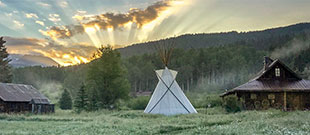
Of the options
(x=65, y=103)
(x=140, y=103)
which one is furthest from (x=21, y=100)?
(x=140, y=103)

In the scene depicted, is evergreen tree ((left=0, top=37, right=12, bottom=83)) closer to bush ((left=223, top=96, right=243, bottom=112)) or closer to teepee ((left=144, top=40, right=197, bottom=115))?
teepee ((left=144, top=40, right=197, bottom=115))

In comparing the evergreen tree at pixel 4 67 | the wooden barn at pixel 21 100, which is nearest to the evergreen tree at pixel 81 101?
the wooden barn at pixel 21 100

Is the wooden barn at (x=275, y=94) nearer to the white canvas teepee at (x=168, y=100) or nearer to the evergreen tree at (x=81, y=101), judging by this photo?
the white canvas teepee at (x=168, y=100)

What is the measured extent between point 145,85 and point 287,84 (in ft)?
206

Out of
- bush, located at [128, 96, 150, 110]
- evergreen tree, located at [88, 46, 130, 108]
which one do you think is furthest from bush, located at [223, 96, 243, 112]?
bush, located at [128, 96, 150, 110]

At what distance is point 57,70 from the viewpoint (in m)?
138

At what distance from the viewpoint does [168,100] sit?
38.7 m

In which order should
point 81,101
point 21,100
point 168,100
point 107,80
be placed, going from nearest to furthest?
point 168,100 → point 81,101 → point 21,100 → point 107,80

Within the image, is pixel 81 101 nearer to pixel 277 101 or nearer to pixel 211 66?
pixel 277 101

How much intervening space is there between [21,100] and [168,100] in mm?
23578

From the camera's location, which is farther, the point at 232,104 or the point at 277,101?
the point at 277,101

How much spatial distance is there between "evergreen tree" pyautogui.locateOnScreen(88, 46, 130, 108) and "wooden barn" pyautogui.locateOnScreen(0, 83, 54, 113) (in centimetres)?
888

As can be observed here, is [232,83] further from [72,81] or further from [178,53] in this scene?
[72,81]

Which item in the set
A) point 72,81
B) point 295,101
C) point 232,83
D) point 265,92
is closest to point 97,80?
point 265,92
